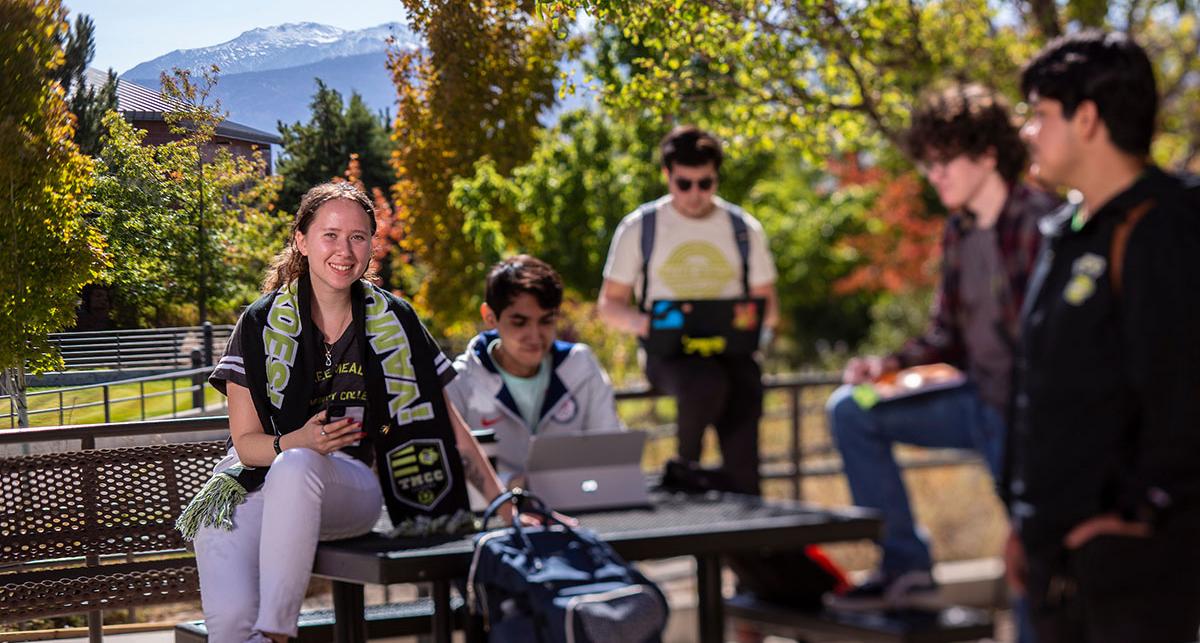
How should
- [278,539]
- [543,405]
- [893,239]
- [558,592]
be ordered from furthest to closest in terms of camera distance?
[893,239], [543,405], [278,539], [558,592]

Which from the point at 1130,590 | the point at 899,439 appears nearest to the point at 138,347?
the point at 899,439

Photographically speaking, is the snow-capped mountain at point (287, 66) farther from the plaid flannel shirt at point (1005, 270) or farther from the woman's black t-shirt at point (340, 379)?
the plaid flannel shirt at point (1005, 270)

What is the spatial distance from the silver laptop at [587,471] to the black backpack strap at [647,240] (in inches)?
68.3

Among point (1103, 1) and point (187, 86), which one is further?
point (1103, 1)

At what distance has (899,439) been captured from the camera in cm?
421

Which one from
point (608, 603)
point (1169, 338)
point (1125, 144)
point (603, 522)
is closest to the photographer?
point (1169, 338)

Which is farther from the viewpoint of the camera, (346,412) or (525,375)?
(525,375)

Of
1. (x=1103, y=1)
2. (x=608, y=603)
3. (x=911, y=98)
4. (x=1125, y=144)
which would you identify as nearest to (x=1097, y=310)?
(x=1125, y=144)

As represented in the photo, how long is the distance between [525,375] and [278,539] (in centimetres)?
143

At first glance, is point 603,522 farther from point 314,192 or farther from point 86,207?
point 86,207

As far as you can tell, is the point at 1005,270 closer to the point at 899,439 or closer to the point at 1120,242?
the point at 899,439

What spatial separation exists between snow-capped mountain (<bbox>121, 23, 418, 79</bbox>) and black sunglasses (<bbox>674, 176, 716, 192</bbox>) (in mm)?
1444

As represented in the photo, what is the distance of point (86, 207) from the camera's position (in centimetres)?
417

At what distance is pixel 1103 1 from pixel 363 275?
22.8 ft
